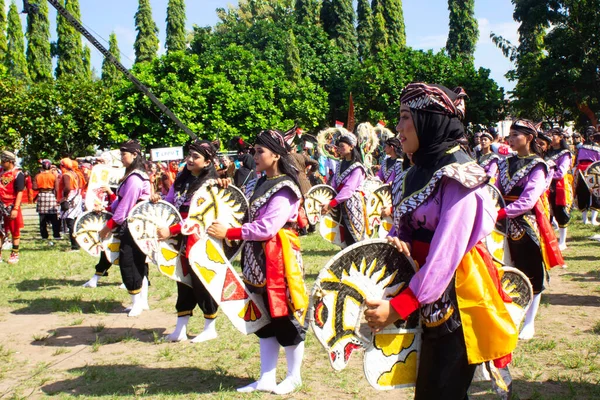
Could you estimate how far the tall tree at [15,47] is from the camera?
34719 mm

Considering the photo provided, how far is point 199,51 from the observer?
3969cm

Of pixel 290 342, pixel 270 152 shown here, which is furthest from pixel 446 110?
pixel 290 342

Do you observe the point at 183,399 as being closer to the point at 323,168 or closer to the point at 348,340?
the point at 348,340

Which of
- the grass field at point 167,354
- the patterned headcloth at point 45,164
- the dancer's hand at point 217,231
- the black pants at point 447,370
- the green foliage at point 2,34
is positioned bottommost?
the grass field at point 167,354

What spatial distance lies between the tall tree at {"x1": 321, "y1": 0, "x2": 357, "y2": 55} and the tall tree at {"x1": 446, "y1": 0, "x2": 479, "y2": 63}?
28.8 feet

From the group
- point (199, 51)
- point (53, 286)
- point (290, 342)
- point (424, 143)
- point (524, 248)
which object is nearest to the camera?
point (424, 143)

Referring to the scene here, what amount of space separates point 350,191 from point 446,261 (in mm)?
5655

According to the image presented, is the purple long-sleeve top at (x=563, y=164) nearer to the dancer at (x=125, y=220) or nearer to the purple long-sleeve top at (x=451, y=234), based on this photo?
the dancer at (x=125, y=220)

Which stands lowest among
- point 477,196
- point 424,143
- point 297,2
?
point 477,196

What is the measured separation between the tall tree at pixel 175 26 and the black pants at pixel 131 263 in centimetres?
4111

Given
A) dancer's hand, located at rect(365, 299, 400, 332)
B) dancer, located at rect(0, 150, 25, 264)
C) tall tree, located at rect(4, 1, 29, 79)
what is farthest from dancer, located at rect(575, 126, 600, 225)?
tall tree, located at rect(4, 1, 29, 79)

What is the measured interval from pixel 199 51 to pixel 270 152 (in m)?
37.4

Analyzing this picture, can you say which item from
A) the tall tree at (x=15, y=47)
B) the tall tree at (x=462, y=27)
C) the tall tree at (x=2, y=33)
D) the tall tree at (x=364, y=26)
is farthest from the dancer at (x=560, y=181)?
the tall tree at (x=462, y=27)

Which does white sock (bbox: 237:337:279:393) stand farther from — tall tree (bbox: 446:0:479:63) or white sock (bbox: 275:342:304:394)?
tall tree (bbox: 446:0:479:63)
